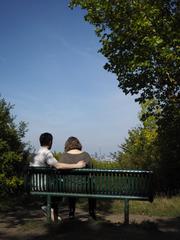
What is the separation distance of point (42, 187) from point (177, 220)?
2.87 m

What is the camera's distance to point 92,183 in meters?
8.30

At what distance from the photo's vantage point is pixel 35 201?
1343cm

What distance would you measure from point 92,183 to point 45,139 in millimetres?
1322

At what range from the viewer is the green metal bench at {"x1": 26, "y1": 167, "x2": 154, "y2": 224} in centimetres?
810

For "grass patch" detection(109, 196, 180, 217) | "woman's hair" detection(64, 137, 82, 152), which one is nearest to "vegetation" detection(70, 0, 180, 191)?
"grass patch" detection(109, 196, 180, 217)

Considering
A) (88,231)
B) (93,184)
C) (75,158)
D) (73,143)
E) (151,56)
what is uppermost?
(151,56)

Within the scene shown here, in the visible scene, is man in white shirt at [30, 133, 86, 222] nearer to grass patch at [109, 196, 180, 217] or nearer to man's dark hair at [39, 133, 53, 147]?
man's dark hair at [39, 133, 53, 147]

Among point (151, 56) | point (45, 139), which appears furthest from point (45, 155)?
point (151, 56)

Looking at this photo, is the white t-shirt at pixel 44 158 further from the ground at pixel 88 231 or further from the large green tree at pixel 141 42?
the large green tree at pixel 141 42

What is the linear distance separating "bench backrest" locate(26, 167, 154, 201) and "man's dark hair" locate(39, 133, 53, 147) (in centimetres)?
66

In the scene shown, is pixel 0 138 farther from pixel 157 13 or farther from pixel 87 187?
pixel 157 13

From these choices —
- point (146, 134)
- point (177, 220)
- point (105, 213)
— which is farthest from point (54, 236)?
point (146, 134)

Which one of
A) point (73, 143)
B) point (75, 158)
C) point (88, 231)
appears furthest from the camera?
point (73, 143)

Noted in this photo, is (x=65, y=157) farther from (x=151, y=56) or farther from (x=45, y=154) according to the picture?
(x=151, y=56)
